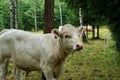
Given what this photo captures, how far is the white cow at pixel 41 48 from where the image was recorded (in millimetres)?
6734

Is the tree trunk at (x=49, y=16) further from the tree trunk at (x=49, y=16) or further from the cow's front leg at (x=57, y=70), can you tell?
the cow's front leg at (x=57, y=70)

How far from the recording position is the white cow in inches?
265

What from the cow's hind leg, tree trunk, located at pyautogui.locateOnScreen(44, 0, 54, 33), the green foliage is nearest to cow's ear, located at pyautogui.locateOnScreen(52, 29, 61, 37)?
the cow's hind leg

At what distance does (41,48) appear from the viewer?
702 cm

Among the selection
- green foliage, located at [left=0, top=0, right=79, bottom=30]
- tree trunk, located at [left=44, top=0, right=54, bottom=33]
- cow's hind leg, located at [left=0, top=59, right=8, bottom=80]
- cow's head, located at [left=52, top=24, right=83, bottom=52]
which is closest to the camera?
cow's head, located at [left=52, top=24, right=83, bottom=52]

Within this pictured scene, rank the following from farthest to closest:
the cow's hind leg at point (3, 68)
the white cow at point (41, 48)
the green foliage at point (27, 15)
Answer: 1. the green foliage at point (27, 15)
2. the cow's hind leg at point (3, 68)
3. the white cow at point (41, 48)

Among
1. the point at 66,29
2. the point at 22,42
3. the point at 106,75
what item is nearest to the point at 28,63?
the point at 22,42

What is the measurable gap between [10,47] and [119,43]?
5427 millimetres

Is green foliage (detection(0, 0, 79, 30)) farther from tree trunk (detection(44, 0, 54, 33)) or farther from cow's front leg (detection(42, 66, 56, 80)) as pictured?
cow's front leg (detection(42, 66, 56, 80))

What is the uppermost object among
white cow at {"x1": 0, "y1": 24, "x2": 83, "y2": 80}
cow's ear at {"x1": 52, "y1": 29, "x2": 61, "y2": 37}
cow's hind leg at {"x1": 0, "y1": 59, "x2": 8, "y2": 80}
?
cow's ear at {"x1": 52, "y1": 29, "x2": 61, "y2": 37}

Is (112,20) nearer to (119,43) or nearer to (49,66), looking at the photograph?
(119,43)

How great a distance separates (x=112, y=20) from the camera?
35.4 ft

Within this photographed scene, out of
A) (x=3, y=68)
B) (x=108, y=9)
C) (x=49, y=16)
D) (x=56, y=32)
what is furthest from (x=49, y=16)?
(x=56, y=32)

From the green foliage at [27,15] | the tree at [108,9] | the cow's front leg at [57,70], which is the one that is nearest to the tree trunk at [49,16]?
the tree at [108,9]
